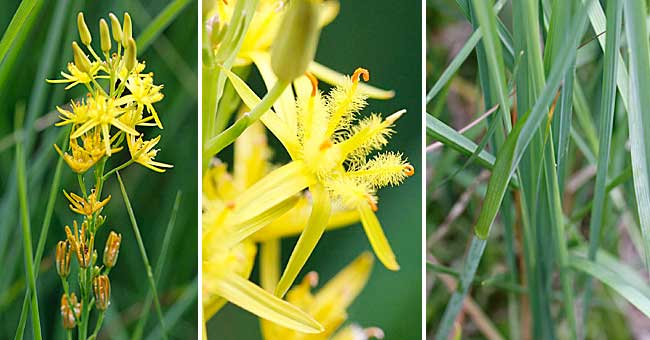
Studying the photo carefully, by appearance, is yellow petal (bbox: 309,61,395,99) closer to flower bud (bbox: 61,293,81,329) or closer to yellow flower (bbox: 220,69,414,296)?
yellow flower (bbox: 220,69,414,296)

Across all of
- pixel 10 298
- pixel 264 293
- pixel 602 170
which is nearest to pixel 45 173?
pixel 10 298

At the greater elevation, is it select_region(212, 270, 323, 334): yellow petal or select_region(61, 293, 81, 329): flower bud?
select_region(61, 293, 81, 329): flower bud

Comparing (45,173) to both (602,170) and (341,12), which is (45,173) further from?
(602,170)

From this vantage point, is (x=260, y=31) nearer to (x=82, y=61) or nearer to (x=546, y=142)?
(x=82, y=61)

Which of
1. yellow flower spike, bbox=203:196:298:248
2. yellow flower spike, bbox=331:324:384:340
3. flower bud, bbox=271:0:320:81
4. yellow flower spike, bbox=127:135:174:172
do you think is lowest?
yellow flower spike, bbox=331:324:384:340

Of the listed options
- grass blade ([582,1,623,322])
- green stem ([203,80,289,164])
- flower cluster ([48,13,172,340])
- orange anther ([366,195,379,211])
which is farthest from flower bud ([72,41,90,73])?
grass blade ([582,1,623,322])

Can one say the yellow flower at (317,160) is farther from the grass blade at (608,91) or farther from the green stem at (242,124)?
the grass blade at (608,91)

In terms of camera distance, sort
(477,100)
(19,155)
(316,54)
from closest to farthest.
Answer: (19,155), (316,54), (477,100)
